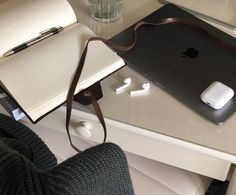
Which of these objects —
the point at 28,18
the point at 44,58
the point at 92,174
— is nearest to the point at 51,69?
the point at 44,58

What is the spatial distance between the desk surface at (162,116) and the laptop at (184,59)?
0.02 meters

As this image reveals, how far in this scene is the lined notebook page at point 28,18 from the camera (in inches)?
33.3

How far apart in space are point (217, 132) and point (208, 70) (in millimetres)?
155

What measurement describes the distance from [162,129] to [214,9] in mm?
402

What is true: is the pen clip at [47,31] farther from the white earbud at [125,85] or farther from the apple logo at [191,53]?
the apple logo at [191,53]

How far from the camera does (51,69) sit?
0.81 metres

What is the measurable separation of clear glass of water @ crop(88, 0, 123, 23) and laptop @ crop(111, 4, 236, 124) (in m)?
0.08

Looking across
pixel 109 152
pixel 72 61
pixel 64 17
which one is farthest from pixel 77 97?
pixel 109 152

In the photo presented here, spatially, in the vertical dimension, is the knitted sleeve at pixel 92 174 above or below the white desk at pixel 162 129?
above

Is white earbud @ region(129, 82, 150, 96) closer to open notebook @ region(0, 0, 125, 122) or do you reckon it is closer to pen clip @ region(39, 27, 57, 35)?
open notebook @ region(0, 0, 125, 122)

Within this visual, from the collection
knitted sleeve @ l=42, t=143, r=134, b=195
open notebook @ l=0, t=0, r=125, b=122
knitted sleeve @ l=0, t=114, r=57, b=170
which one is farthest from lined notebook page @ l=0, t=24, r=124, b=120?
knitted sleeve @ l=42, t=143, r=134, b=195

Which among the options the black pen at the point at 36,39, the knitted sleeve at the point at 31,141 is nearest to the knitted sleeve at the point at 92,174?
the knitted sleeve at the point at 31,141

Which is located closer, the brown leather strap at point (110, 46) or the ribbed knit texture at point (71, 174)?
the ribbed knit texture at point (71, 174)

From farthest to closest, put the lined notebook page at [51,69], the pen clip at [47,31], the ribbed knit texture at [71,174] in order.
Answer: the pen clip at [47,31] < the lined notebook page at [51,69] < the ribbed knit texture at [71,174]
